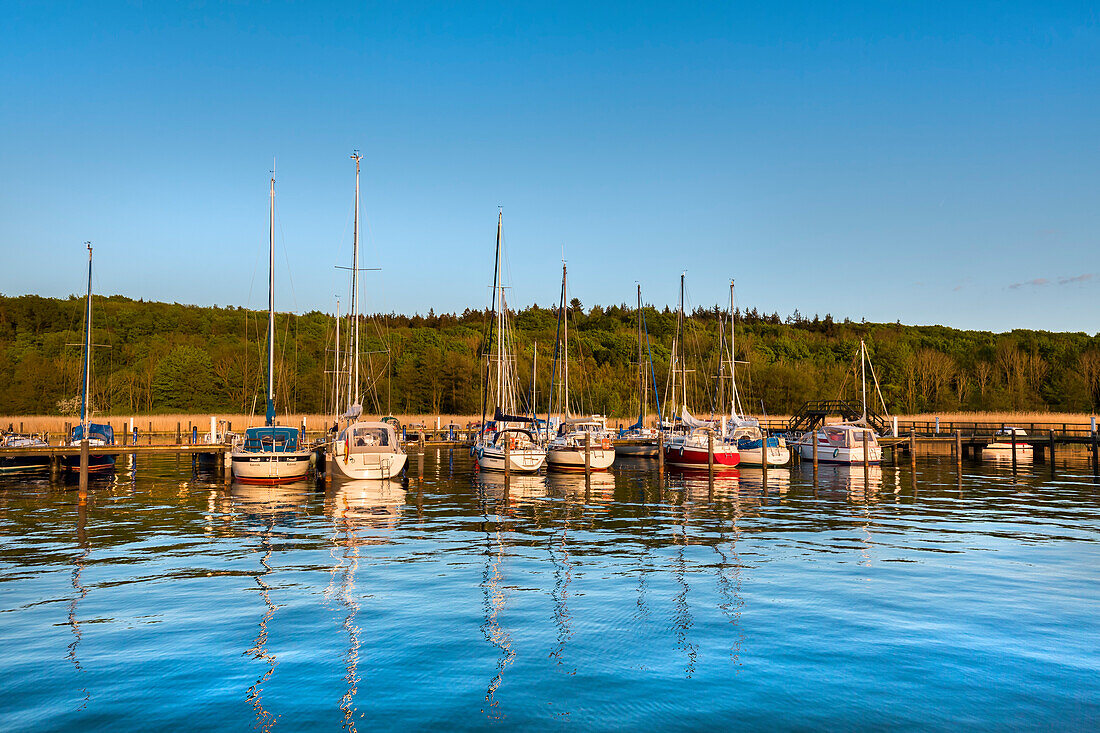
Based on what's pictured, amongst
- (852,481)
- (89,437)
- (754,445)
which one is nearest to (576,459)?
(754,445)

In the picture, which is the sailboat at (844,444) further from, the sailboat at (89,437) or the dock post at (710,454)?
the sailboat at (89,437)

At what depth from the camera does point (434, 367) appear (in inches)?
4240

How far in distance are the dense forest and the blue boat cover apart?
43639 mm

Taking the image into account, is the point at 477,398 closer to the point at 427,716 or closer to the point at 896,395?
the point at 896,395

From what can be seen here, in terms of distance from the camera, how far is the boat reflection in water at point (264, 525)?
35.1 feet

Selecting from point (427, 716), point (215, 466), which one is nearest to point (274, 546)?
point (427, 716)

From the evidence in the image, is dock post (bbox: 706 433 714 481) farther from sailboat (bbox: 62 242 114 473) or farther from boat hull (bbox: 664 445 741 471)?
sailboat (bbox: 62 242 114 473)

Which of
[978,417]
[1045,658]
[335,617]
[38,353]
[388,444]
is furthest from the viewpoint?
[38,353]

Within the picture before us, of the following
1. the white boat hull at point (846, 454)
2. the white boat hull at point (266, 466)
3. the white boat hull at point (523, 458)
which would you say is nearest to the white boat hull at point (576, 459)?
the white boat hull at point (523, 458)

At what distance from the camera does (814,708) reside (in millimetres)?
10328

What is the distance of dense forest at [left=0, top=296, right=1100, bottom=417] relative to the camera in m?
96.5

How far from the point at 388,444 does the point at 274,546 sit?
60.0ft

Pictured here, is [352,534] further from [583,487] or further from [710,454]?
[710,454]

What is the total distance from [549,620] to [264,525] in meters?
15.0
